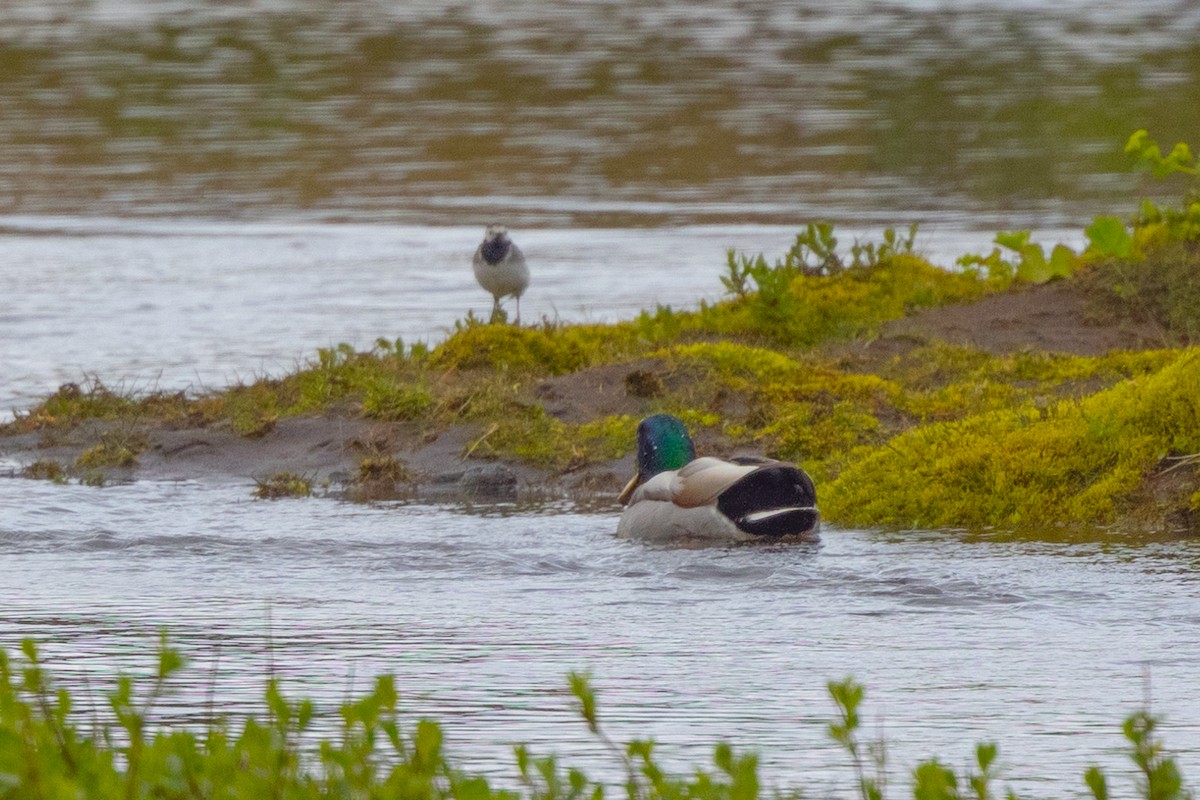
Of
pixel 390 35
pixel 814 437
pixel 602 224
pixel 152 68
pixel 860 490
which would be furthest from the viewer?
pixel 390 35

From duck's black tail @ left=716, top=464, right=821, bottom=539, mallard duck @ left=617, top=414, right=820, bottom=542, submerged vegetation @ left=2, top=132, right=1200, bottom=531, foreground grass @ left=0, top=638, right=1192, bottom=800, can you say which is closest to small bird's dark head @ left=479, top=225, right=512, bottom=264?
submerged vegetation @ left=2, top=132, right=1200, bottom=531

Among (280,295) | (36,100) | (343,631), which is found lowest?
(343,631)

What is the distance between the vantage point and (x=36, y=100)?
3142cm

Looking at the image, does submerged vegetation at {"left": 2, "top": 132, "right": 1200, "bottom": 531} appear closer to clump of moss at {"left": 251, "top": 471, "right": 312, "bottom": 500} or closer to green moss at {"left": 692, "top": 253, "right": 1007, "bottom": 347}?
green moss at {"left": 692, "top": 253, "right": 1007, "bottom": 347}

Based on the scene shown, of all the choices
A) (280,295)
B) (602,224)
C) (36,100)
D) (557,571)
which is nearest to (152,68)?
(36,100)

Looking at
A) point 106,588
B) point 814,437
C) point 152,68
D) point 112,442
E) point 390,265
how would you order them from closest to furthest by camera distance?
1. point 106,588
2. point 814,437
3. point 112,442
4. point 390,265
5. point 152,68

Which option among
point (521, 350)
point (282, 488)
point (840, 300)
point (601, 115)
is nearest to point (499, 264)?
point (521, 350)

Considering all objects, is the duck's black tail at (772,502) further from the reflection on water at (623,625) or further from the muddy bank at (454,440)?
the muddy bank at (454,440)

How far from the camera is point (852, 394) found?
11.6 meters

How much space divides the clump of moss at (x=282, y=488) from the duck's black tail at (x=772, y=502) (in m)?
2.71

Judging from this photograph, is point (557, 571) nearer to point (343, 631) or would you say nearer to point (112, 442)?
point (343, 631)

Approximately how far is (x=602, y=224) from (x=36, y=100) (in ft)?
44.9

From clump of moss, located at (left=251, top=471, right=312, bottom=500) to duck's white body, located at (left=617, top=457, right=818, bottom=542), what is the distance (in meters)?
2.14

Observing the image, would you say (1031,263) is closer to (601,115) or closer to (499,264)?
(499,264)
